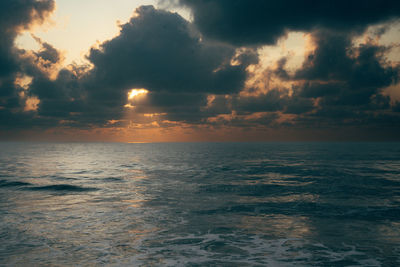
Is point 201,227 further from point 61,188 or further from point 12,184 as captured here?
point 12,184

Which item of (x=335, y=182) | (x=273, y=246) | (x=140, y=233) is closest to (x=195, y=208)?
(x=140, y=233)

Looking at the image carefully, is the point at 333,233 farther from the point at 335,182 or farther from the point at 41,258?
the point at 335,182

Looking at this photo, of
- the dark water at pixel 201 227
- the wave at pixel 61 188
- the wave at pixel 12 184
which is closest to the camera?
the dark water at pixel 201 227

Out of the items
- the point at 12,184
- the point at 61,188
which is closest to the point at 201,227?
the point at 61,188

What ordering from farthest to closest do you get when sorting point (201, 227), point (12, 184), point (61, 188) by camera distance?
point (12, 184) → point (61, 188) → point (201, 227)

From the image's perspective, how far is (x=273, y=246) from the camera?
48.6 feet

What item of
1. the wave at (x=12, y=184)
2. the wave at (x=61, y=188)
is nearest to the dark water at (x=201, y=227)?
the wave at (x=61, y=188)

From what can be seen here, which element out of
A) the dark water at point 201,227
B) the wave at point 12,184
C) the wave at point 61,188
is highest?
the dark water at point 201,227

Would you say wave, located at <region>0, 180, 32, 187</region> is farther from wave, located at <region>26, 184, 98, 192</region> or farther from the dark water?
the dark water

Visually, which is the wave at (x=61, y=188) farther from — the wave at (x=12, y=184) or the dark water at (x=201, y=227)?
the wave at (x=12, y=184)

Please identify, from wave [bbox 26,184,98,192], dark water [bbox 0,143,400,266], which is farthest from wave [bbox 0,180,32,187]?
dark water [bbox 0,143,400,266]

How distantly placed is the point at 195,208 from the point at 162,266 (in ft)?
37.3

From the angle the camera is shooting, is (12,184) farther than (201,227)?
Yes

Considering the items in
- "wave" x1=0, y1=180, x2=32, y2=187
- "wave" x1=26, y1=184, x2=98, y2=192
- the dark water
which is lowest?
"wave" x1=26, y1=184, x2=98, y2=192
